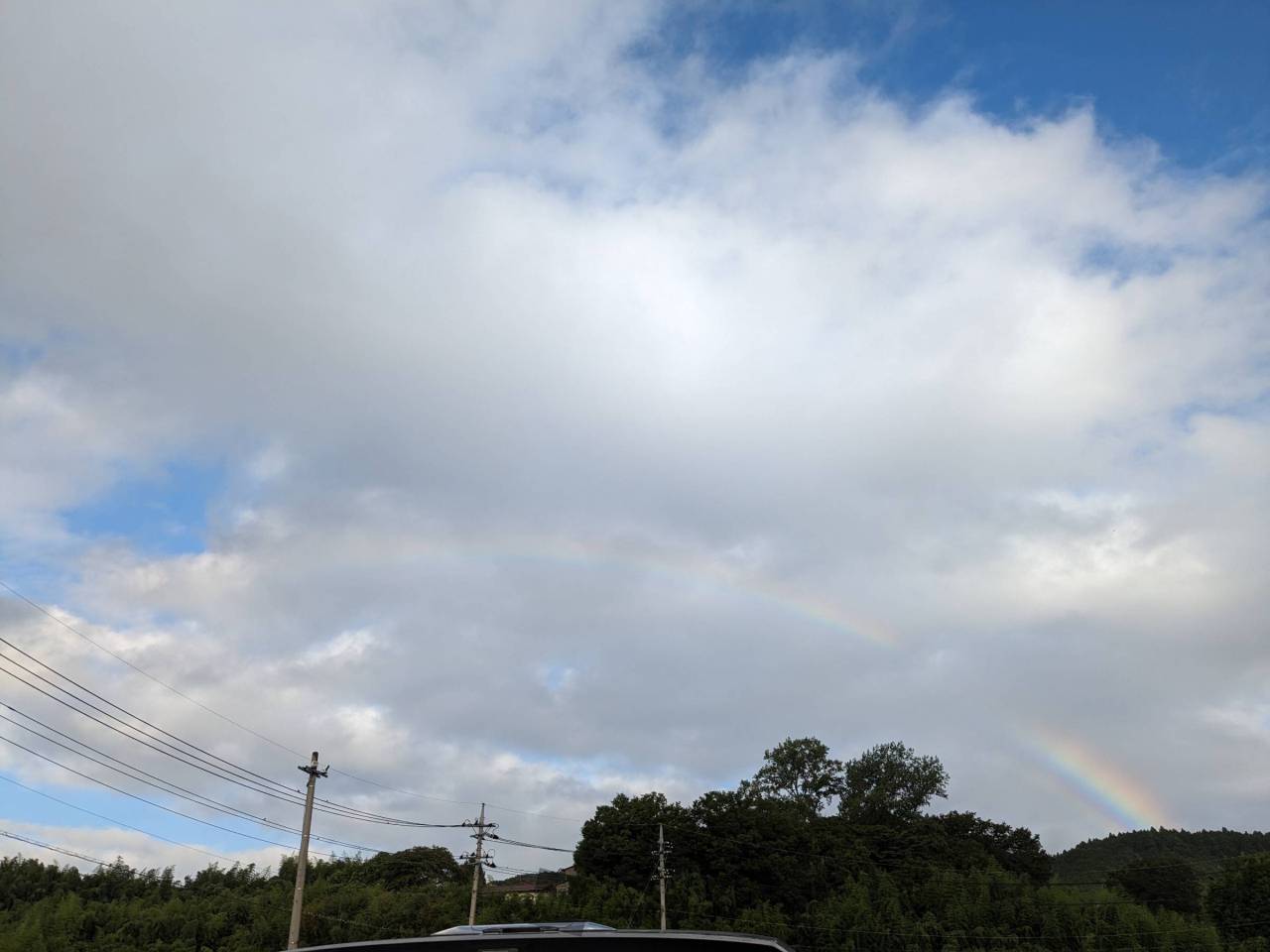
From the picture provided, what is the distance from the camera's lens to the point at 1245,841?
331ft

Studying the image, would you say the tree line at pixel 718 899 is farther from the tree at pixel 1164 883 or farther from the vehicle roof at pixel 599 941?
the vehicle roof at pixel 599 941

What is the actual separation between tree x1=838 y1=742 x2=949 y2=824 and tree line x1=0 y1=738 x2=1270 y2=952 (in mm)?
14894

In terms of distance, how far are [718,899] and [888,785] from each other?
45056 millimetres

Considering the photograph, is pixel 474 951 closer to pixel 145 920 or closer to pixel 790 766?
pixel 145 920

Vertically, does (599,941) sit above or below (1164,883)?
below

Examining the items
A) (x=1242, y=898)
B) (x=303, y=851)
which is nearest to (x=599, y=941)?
(x=303, y=851)

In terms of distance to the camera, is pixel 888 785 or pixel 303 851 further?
pixel 888 785

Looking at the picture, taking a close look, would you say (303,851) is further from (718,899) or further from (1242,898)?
(1242,898)

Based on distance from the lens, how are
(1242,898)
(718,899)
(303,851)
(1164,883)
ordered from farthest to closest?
(1164,883)
(1242,898)
(718,899)
(303,851)

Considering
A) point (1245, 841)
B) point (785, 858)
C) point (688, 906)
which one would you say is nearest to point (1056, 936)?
point (785, 858)

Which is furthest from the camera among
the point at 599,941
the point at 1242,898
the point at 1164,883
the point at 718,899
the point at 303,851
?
the point at 1164,883

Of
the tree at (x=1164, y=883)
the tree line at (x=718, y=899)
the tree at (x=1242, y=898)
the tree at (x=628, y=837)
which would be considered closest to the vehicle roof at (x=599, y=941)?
the tree line at (x=718, y=899)

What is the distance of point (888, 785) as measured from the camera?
4011 inches

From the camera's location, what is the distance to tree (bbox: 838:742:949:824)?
96250 millimetres
